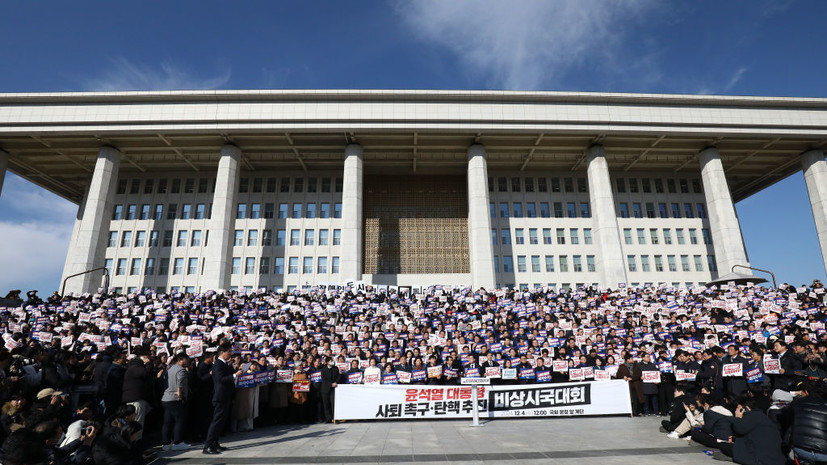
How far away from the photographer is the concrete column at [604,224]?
134 feet

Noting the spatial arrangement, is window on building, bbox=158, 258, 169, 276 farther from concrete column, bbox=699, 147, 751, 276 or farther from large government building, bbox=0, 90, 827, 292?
concrete column, bbox=699, 147, 751, 276

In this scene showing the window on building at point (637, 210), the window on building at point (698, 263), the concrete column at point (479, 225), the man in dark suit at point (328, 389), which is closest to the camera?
the man in dark suit at point (328, 389)

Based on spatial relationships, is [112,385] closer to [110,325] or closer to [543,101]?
[110,325]

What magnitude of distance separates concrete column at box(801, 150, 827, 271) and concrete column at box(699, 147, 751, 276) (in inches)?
296

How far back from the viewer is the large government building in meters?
41.6

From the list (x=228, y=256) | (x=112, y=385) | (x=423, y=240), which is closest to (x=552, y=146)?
(x=423, y=240)

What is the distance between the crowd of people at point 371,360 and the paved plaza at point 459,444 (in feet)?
2.32

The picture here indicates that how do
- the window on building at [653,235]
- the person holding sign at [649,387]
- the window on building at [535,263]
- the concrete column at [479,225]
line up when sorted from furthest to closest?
the window on building at [653,235], the window on building at [535,263], the concrete column at [479,225], the person holding sign at [649,387]

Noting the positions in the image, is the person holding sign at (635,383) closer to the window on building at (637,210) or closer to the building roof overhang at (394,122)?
the building roof overhang at (394,122)

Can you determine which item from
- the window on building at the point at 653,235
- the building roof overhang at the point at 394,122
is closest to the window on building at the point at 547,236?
the building roof overhang at the point at 394,122

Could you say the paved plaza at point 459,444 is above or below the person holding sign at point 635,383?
below

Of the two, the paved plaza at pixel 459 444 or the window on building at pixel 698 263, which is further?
the window on building at pixel 698 263

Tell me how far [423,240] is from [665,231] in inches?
1089

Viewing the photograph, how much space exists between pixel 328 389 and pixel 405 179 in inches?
1628
